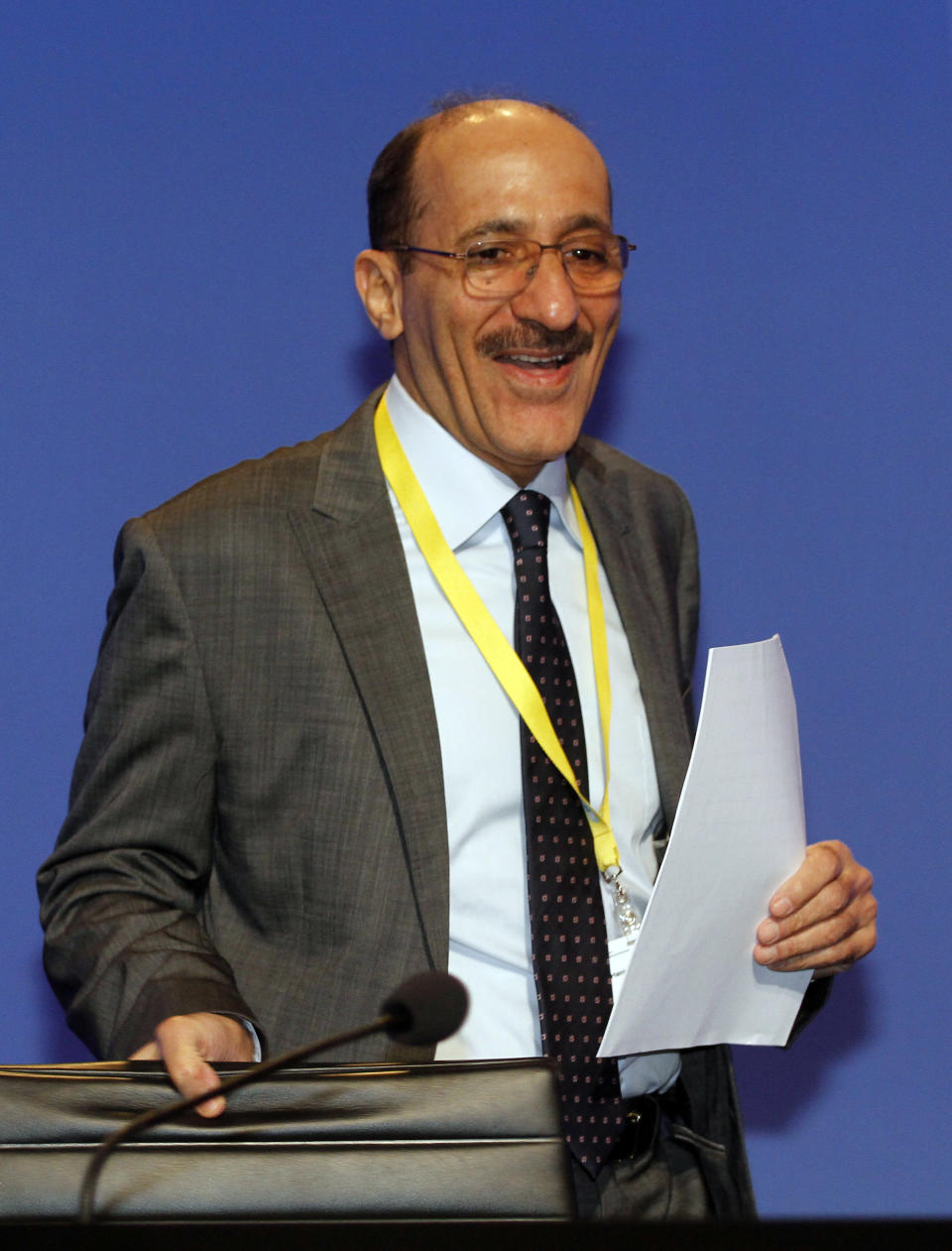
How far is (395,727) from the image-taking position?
1.74 meters

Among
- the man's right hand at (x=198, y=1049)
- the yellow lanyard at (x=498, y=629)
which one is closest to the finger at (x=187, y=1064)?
the man's right hand at (x=198, y=1049)

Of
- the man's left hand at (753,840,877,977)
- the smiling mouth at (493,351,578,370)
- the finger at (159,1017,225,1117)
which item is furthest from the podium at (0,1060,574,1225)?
the smiling mouth at (493,351,578,370)

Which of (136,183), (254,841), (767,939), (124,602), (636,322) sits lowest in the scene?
(767,939)

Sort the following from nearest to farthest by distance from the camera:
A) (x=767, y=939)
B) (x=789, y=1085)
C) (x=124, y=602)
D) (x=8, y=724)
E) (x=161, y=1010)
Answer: (x=161, y=1010) < (x=767, y=939) < (x=124, y=602) < (x=8, y=724) < (x=789, y=1085)

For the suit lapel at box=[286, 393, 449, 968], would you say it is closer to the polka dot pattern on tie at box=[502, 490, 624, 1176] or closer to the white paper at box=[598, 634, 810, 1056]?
the polka dot pattern on tie at box=[502, 490, 624, 1176]

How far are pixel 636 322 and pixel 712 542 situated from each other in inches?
16.2

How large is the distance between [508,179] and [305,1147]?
133 centimetres

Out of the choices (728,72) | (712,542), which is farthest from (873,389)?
(728,72)

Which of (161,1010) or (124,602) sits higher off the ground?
(124,602)

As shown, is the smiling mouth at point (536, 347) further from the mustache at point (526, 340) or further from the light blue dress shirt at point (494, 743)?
the light blue dress shirt at point (494, 743)

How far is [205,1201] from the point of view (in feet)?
3.35

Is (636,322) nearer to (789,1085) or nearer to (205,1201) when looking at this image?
(789,1085)

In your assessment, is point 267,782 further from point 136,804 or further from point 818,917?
point 818,917

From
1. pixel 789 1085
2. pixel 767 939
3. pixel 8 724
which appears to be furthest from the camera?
pixel 789 1085
